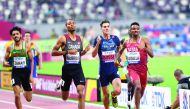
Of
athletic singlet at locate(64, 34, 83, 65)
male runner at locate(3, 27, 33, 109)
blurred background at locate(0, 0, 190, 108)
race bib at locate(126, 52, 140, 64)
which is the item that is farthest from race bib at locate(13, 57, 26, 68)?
blurred background at locate(0, 0, 190, 108)

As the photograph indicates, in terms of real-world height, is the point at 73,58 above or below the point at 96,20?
below

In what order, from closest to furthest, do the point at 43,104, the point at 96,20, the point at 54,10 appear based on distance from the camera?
1. the point at 43,104
2. the point at 54,10
3. the point at 96,20

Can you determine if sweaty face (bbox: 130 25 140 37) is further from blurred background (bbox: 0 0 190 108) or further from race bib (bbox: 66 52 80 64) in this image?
blurred background (bbox: 0 0 190 108)

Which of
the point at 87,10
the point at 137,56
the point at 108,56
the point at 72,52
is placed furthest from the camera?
the point at 87,10

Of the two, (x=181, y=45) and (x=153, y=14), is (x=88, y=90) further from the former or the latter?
(x=153, y=14)

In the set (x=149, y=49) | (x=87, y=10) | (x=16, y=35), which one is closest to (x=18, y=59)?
(x=16, y=35)

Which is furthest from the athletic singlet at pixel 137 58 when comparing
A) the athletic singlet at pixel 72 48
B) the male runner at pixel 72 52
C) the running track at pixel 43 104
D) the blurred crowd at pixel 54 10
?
the blurred crowd at pixel 54 10

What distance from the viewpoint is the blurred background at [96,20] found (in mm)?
44875

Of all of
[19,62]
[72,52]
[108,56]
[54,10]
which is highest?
[54,10]

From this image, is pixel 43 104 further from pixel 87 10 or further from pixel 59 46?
pixel 87 10

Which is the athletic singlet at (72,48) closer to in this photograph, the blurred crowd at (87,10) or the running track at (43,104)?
the running track at (43,104)

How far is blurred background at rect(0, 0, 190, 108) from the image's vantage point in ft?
147

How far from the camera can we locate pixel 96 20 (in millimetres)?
49594

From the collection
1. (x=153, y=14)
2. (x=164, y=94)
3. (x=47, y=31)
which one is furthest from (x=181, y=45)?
(x=164, y=94)
